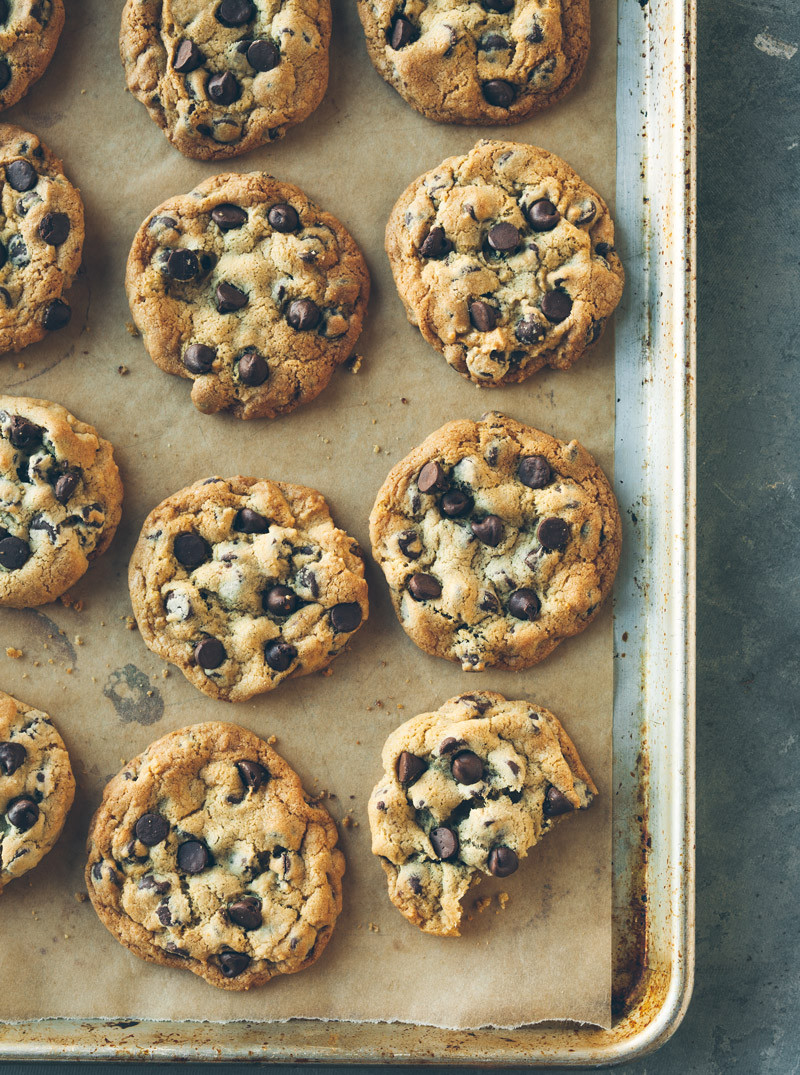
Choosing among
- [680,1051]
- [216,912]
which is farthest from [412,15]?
[680,1051]

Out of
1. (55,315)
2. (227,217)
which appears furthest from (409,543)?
(55,315)

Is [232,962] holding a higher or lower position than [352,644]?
lower

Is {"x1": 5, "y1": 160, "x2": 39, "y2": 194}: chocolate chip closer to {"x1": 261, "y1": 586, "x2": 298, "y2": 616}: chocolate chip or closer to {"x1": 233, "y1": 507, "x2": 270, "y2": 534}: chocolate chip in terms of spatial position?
{"x1": 233, "y1": 507, "x2": 270, "y2": 534}: chocolate chip

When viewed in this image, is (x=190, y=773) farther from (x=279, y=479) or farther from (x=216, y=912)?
(x=279, y=479)

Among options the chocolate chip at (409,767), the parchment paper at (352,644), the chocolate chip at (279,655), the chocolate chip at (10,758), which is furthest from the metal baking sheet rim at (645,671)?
the chocolate chip at (279,655)

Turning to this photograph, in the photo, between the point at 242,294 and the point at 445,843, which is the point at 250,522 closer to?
the point at 242,294

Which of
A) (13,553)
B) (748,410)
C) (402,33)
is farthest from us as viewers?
(748,410)

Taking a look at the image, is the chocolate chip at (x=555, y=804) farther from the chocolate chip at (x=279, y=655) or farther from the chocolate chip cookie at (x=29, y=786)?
the chocolate chip cookie at (x=29, y=786)

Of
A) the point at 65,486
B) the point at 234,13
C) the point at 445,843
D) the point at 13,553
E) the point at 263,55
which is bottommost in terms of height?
the point at 445,843
